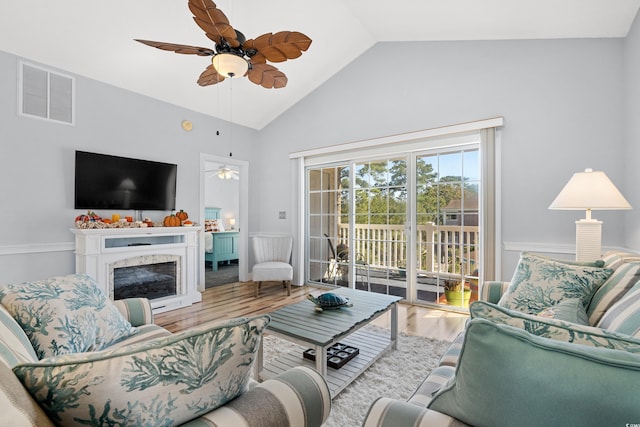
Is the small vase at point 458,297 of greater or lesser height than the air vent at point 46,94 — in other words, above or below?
below

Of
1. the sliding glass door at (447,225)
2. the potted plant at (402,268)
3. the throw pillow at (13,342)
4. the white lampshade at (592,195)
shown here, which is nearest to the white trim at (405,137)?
the sliding glass door at (447,225)

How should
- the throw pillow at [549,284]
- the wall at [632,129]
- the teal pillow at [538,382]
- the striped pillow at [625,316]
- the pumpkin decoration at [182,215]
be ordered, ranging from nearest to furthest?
the teal pillow at [538,382] < the striped pillow at [625,316] < the throw pillow at [549,284] < the wall at [632,129] < the pumpkin decoration at [182,215]

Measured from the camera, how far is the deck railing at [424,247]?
3.49 m

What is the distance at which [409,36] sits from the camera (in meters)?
3.63

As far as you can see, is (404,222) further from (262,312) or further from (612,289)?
(612,289)

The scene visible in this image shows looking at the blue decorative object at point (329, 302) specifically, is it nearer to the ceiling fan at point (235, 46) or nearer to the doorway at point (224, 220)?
the ceiling fan at point (235, 46)

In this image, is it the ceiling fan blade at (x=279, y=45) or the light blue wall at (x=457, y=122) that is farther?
the light blue wall at (x=457, y=122)

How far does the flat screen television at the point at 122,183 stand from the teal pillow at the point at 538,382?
4051mm

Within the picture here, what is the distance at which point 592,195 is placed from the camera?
2.12 meters

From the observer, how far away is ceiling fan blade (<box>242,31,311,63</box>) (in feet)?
6.62

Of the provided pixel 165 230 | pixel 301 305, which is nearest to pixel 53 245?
pixel 165 230

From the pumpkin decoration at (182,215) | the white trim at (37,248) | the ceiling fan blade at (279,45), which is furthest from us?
the pumpkin decoration at (182,215)

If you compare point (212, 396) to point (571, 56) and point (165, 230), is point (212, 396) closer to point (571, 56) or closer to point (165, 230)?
point (165, 230)

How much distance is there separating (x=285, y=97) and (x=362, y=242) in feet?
8.34
